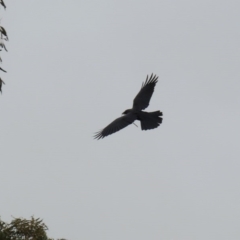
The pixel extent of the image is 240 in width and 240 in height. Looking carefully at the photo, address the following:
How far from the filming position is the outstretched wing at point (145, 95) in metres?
29.9

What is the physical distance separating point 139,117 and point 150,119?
0.38 m

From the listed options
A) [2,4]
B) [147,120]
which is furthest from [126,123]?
[2,4]

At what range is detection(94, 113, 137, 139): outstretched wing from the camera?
28109 millimetres

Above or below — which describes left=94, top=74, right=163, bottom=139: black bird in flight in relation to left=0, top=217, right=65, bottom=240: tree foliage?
above

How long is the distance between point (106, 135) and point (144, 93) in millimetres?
2996

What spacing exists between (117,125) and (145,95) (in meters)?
2.28

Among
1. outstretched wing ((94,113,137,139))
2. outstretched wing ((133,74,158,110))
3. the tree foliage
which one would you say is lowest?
the tree foliage

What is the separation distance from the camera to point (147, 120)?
28.9 meters

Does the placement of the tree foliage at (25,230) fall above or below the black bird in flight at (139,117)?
below

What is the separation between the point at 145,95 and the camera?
99.7 ft

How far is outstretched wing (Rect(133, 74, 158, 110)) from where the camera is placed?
2987 centimetres

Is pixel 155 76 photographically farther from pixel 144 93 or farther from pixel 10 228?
pixel 10 228

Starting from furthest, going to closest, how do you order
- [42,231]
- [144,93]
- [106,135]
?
[144,93]
[106,135]
[42,231]

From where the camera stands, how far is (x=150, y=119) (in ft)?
94.8
